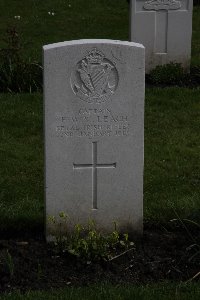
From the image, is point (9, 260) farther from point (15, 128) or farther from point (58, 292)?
point (15, 128)

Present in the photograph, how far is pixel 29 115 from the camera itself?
9.14 m

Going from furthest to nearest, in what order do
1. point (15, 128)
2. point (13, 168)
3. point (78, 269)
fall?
point (15, 128)
point (13, 168)
point (78, 269)

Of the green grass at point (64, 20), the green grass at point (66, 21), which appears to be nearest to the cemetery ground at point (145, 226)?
the green grass at point (66, 21)

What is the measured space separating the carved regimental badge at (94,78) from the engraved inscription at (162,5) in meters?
5.47

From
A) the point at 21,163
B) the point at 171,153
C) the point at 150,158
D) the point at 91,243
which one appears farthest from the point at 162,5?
the point at 91,243

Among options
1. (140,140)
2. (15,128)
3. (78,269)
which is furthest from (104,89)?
(15,128)

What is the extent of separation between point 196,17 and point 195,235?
1034 centimetres

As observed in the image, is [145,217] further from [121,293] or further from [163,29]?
[163,29]

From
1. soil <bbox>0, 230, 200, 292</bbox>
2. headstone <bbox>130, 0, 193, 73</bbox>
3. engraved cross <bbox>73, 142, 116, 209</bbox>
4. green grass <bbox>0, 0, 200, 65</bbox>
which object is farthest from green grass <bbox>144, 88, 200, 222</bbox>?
green grass <bbox>0, 0, 200, 65</bbox>

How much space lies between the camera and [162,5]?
10.8 meters

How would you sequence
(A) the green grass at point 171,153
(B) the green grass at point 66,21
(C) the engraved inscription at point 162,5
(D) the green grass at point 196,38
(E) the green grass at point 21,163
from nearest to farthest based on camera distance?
(E) the green grass at point 21,163
(A) the green grass at point 171,153
(C) the engraved inscription at point 162,5
(D) the green grass at point 196,38
(B) the green grass at point 66,21

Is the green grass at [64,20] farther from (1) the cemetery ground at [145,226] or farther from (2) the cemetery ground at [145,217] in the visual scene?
(1) the cemetery ground at [145,226]

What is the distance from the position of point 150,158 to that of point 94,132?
2.28 m

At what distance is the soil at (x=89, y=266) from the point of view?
5293 mm
